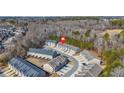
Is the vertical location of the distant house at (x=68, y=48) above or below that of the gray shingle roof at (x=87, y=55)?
above

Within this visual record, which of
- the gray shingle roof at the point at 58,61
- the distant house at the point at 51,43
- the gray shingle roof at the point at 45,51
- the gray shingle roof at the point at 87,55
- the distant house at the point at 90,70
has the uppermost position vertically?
the distant house at the point at 51,43

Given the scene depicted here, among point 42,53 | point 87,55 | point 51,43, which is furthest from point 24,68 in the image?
point 87,55

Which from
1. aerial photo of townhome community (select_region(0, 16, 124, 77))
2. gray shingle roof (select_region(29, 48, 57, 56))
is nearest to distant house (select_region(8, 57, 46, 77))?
aerial photo of townhome community (select_region(0, 16, 124, 77))

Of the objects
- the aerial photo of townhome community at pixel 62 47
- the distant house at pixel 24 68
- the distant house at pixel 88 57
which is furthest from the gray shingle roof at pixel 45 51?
the distant house at pixel 88 57

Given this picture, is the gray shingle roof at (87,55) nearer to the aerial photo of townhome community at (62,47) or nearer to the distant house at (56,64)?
the aerial photo of townhome community at (62,47)
